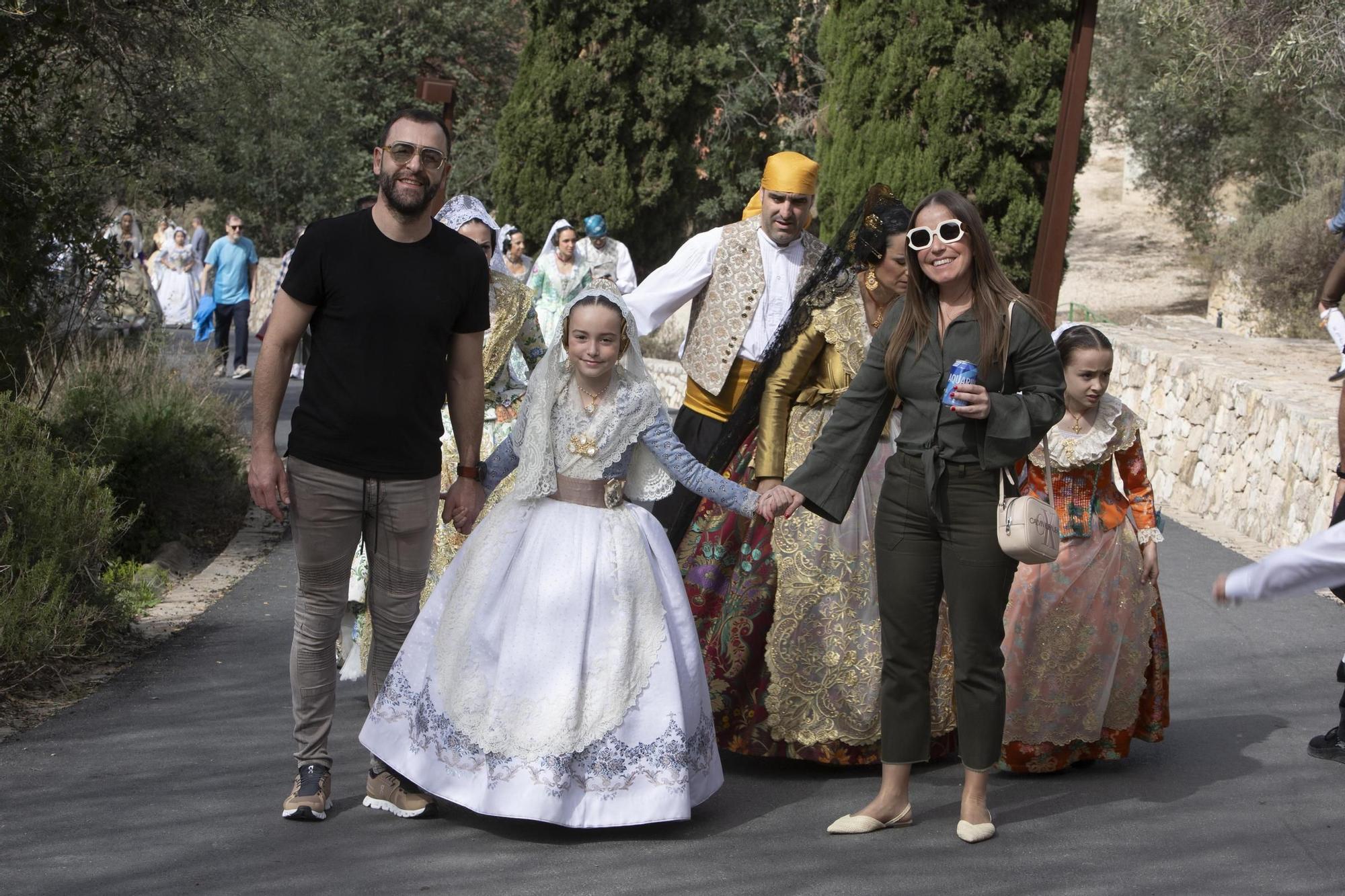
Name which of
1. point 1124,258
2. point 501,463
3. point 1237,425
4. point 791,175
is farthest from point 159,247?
point 501,463

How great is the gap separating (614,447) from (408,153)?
1.14 m

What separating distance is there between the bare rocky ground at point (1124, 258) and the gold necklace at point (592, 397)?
2102 cm

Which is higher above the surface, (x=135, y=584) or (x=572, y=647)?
(x=572, y=647)

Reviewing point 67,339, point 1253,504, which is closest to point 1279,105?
point 1253,504

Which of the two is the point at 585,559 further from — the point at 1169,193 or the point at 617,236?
the point at 1169,193

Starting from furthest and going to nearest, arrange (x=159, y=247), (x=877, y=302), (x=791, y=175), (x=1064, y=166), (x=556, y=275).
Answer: (x=159, y=247)
(x=556, y=275)
(x=1064, y=166)
(x=791, y=175)
(x=877, y=302)

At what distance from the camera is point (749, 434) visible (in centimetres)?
623

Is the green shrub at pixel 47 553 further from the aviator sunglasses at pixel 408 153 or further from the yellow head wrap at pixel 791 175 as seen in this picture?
the yellow head wrap at pixel 791 175

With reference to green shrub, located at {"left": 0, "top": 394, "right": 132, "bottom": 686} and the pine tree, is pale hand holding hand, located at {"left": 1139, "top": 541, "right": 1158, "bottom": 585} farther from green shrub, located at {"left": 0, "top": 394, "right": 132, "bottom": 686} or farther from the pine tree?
the pine tree

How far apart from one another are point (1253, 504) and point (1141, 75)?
21.1 m

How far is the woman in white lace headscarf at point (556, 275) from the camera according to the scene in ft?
54.5

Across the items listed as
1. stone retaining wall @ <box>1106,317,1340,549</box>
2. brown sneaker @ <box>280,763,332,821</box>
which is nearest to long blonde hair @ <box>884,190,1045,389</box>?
brown sneaker @ <box>280,763,332,821</box>

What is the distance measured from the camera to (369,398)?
503cm

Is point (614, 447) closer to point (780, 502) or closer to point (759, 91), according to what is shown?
point (780, 502)
